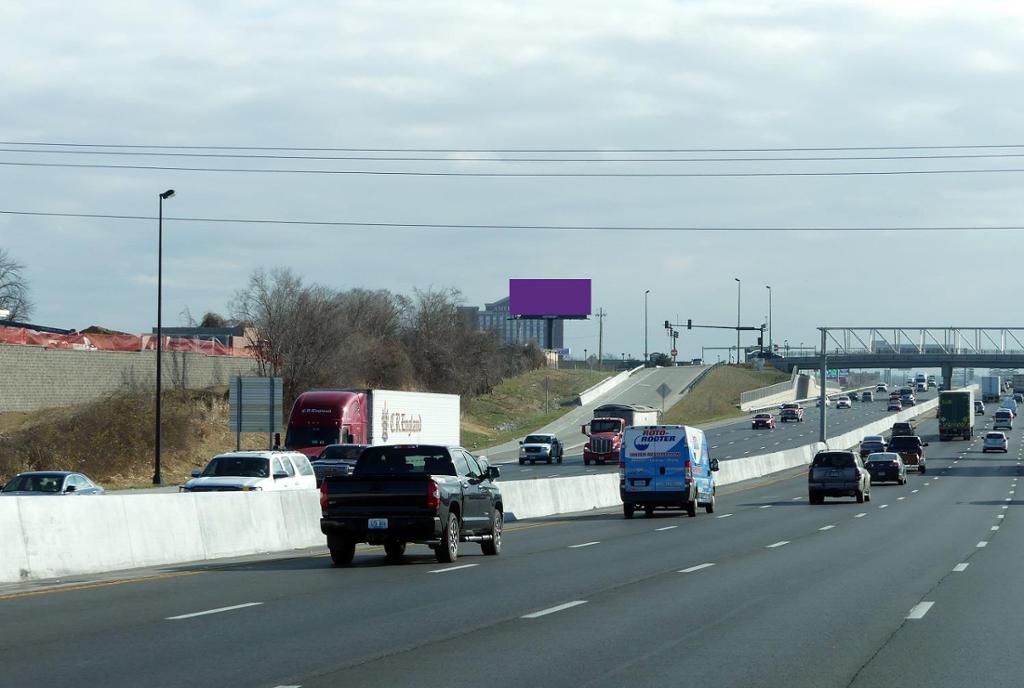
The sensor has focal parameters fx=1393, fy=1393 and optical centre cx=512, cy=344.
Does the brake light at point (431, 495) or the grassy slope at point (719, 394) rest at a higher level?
the grassy slope at point (719, 394)

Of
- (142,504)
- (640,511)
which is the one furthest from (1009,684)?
(640,511)

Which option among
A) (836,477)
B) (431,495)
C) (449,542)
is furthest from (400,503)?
(836,477)

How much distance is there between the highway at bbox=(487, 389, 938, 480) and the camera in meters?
73.7

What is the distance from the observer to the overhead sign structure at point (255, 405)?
51219 mm

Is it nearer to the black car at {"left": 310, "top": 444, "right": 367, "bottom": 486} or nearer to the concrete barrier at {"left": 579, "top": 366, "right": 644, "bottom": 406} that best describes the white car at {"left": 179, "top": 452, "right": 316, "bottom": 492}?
the black car at {"left": 310, "top": 444, "right": 367, "bottom": 486}

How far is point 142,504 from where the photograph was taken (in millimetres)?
22406

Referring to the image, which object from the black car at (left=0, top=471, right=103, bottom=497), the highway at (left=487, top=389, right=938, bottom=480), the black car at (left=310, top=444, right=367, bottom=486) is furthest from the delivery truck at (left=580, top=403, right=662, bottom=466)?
the black car at (left=0, top=471, right=103, bottom=497)

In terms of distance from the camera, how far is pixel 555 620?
571 inches

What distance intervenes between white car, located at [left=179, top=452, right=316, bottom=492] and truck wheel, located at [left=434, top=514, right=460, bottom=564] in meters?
8.58

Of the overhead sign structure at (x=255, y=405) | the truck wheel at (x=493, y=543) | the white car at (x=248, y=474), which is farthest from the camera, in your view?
the overhead sign structure at (x=255, y=405)

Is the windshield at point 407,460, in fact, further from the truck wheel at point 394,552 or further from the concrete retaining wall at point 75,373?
the concrete retaining wall at point 75,373

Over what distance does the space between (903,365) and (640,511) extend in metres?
84.9

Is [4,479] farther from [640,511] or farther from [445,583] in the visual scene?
[445,583]

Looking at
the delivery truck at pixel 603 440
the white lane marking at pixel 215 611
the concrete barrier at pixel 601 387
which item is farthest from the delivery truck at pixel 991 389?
the white lane marking at pixel 215 611
